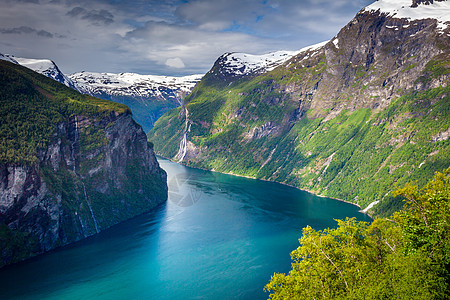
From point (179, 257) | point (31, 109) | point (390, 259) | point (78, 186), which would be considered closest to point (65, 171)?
point (78, 186)

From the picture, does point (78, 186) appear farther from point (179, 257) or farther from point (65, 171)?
point (179, 257)

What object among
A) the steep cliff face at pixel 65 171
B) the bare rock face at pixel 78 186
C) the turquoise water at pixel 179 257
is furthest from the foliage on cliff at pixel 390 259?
the steep cliff face at pixel 65 171

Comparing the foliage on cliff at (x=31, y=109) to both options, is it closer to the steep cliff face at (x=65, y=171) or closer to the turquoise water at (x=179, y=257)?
the steep cliff face at (x=65, y=171)

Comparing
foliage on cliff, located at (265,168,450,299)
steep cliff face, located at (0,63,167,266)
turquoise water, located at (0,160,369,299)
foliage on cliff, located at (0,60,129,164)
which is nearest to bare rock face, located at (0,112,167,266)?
steep cliff face, located at (0,63,167,266)

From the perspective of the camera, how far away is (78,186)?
121 meters

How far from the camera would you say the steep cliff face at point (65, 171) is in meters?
94.9

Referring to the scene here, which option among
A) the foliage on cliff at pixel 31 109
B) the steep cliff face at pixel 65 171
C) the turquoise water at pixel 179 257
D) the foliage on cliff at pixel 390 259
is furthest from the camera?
the foliage on cliff at pixel 31 109

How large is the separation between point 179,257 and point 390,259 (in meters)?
75.5

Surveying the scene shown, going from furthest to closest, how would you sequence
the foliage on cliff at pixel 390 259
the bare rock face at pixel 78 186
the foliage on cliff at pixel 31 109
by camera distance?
the foliage on cliff at pixel 31 109
the bare rock face at pixel 78 186
the foliage on cliff at pixel 390 259

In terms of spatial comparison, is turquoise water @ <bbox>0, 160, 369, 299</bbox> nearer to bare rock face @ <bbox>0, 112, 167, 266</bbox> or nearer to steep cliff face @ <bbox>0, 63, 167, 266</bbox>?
bare rock face @ <bbox>0, 112, 167, 266</bbox>

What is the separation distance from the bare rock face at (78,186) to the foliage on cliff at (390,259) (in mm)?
86382

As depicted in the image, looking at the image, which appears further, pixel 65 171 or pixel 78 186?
pixel 78 186

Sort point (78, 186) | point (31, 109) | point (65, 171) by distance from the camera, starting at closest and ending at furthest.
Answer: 1. point (31, 109)
2. point (65, 171)
3. point (78, 186)

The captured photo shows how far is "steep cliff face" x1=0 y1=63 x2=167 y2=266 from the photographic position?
94938 millimetres
